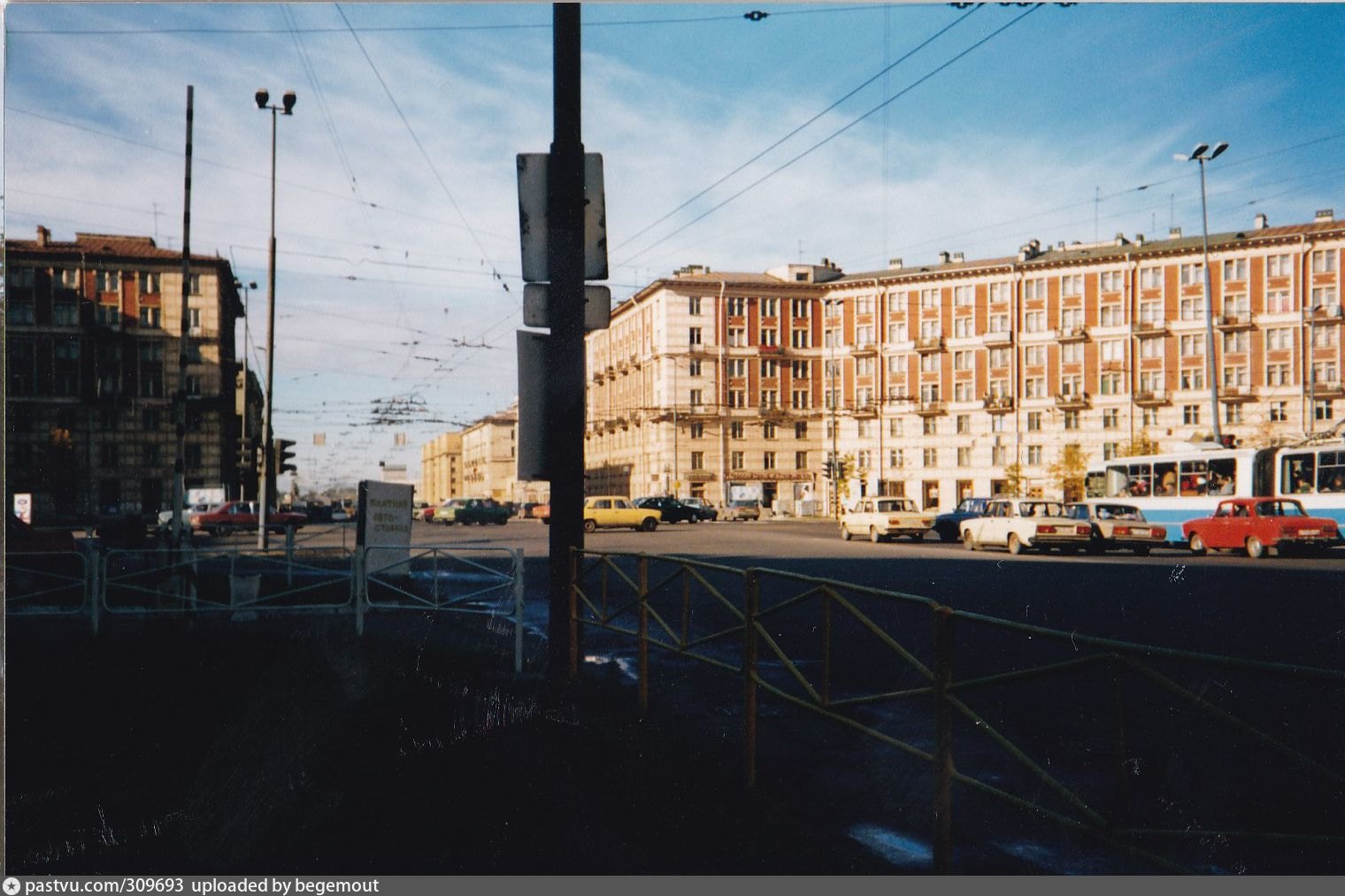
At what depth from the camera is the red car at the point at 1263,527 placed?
76.8ft

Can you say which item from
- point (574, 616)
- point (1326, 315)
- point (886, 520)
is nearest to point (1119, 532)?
point (886, 520)

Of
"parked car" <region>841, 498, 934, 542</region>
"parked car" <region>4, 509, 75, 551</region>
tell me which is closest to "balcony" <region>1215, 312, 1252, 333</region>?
"parked car" <region>841, 498, 934, 542</region>

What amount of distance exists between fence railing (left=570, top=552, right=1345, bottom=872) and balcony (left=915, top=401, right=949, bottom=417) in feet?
224

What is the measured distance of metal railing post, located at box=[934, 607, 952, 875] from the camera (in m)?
3.77

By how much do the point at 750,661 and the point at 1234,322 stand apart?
6926 centimetres

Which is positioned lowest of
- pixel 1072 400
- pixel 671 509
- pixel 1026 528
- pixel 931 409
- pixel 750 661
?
pixel 671 509

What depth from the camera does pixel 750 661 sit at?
5.41m

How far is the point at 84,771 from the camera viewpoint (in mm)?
5785

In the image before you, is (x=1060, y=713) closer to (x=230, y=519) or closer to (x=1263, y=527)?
(x=1263, y=527)

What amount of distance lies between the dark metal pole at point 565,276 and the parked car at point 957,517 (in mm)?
27409

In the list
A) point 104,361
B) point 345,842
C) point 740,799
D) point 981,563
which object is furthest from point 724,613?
point 104,361

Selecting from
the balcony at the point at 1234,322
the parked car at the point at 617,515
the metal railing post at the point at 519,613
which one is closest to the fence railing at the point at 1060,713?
the metal railing post at the point at 519,613

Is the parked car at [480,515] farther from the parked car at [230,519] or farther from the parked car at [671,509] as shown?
the parked car at [230,519]

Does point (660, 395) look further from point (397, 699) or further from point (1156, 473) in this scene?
point (397, 699)
